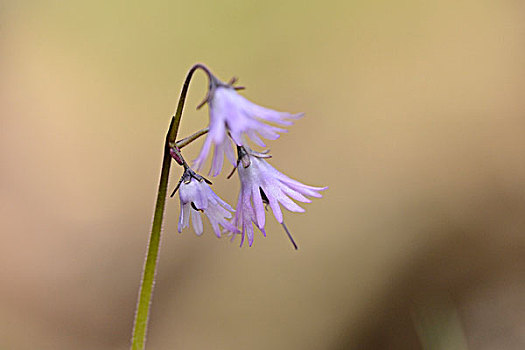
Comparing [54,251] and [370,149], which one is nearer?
[54,251]

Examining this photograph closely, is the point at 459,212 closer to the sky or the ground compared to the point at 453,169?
closer to the ground

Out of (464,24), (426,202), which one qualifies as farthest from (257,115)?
(464,24)

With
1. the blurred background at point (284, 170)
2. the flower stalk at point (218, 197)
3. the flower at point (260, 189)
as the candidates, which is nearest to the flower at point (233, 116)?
the flower stalk at point (218, 197)

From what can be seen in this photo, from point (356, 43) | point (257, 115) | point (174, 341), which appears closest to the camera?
point (257, 115)

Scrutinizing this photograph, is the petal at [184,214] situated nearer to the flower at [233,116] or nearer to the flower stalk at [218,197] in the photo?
the flower stalk at [218,197]

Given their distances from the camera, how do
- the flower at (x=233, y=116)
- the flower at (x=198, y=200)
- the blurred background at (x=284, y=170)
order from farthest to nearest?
the blurred background at (x=284, y=170), the flower at (x=198, y=200), the flower at (x=233, y=116)

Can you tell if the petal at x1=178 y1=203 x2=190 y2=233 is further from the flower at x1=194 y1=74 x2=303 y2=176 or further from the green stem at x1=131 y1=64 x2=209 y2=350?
the flower at x1=194 y1=74 x2=303 y2=176

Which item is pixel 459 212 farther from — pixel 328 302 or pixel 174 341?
pixel 174 341
